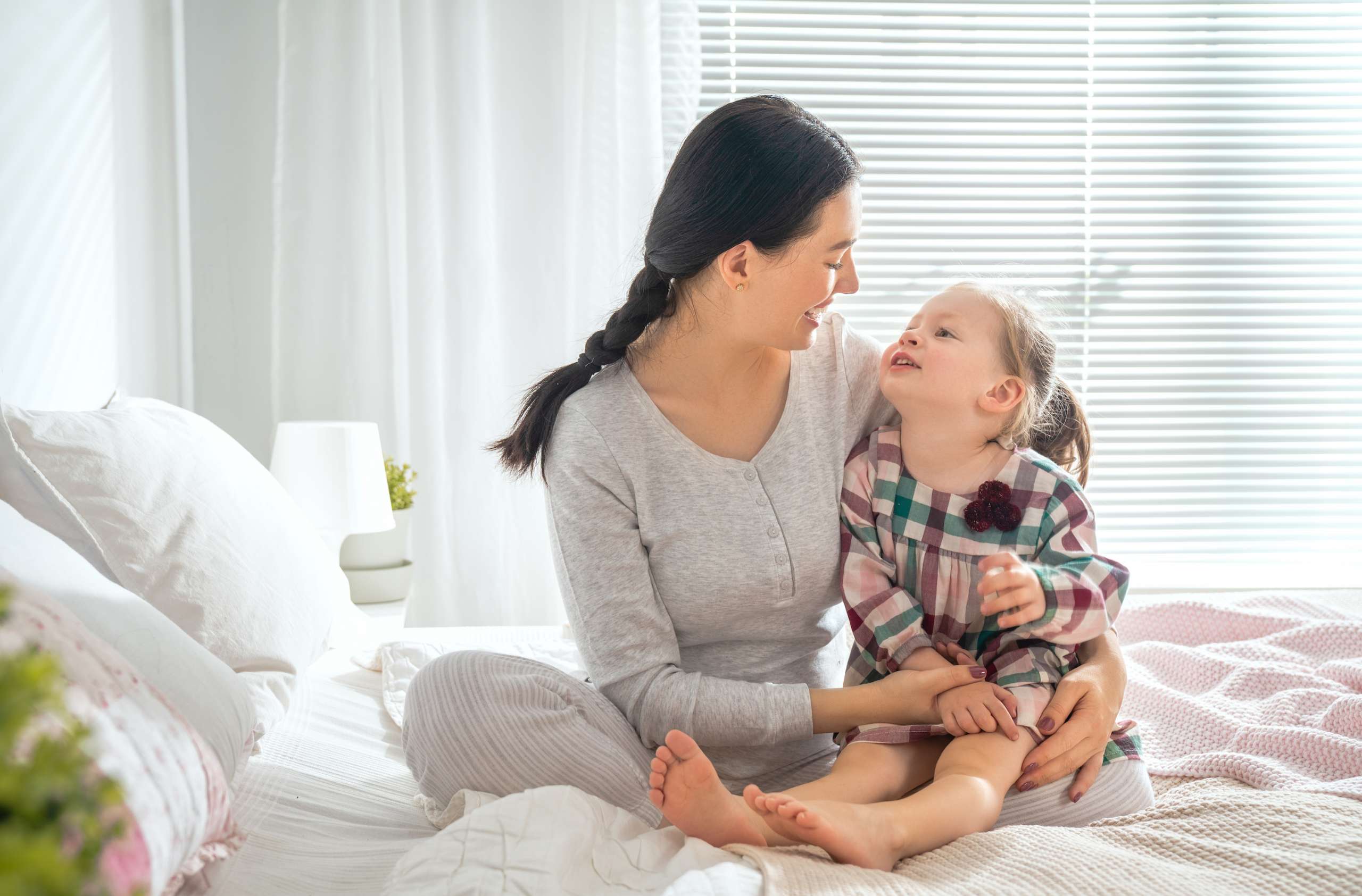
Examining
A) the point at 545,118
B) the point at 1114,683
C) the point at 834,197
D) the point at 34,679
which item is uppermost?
the point at 545,118

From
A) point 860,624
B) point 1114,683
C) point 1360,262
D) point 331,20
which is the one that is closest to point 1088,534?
point 1114,683

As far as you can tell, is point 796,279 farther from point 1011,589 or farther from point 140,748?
point 140,748

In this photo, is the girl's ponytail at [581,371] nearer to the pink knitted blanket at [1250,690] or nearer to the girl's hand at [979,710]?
the girl's hand at [979,710]

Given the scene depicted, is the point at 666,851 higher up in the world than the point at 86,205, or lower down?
lower down

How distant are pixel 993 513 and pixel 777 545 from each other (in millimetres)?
294

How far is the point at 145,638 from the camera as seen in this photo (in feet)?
3.16

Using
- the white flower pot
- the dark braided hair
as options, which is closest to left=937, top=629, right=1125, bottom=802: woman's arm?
the dark braided hair

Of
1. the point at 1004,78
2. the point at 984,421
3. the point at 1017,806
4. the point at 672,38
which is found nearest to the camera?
→ the point at 1017,806

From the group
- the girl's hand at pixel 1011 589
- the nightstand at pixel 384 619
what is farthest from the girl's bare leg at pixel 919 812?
the nightstand at pixel 384 619

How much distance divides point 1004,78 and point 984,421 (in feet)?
6.54

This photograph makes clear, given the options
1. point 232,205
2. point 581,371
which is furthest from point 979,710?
point 232,205

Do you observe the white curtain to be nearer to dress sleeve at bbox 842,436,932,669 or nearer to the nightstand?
the nightstand

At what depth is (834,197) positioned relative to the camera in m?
1.38

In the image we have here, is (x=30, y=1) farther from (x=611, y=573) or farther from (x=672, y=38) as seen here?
(x=672, y=38)
